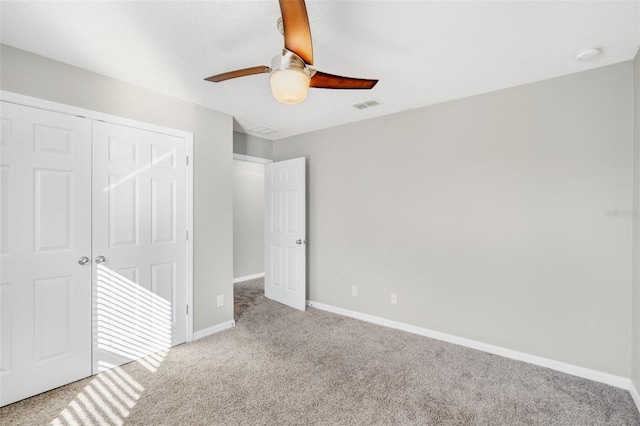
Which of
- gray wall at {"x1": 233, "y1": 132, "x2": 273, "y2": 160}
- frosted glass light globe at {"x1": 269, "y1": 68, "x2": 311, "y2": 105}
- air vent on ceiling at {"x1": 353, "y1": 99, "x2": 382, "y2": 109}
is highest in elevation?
air vent on ceiling at {"x1": 353, "y1": 99, "x2": 382, "y2": 109}

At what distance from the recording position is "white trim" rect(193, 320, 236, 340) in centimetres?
310

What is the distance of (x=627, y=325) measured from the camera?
7.38 ft

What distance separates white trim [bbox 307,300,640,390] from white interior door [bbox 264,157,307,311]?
74 centimetres

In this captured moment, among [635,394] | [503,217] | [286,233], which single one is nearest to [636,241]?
[503,217]

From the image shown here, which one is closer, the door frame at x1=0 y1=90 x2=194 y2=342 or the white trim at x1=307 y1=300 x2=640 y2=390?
the door frame at x1=0 y1=90 x2=194 y2=342

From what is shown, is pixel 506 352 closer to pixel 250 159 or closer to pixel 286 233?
pixel 286 233

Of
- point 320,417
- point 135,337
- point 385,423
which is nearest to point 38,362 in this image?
point 135,337

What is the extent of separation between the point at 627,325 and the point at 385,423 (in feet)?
6.58

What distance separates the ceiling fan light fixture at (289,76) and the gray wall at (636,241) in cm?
241

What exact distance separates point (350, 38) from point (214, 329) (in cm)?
306

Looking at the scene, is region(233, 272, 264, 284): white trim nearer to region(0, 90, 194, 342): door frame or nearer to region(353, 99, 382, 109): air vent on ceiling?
region(0, 90, 194, 342): door frame

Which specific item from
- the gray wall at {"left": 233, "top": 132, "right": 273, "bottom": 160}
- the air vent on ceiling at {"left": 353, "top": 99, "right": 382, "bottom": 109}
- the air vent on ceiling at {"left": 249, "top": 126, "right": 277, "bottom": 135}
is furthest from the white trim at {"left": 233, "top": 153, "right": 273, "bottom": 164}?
the air vent on ceiling at {"left": 353, "top": 99, "right": 382, "bottom": 109}

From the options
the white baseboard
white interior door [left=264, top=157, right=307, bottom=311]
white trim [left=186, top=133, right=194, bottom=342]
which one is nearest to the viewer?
the white baseboard

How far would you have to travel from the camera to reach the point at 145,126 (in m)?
2.74
